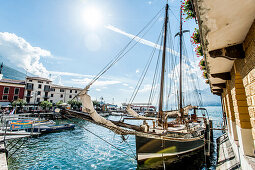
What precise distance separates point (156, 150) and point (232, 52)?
786 centimetres

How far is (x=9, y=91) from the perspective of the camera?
36.6 m

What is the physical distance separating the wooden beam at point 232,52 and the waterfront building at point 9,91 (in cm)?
5036

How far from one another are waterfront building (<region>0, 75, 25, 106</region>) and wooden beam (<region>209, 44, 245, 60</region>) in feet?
165

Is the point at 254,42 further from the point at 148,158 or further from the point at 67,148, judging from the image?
the point at 67,148

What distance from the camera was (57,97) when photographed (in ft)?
166

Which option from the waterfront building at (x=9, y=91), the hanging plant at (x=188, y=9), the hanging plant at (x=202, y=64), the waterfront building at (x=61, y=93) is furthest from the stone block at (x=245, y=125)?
the waterfront building at (x=61, y=93)

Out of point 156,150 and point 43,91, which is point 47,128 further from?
point 43,91

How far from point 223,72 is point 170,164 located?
7.45 m

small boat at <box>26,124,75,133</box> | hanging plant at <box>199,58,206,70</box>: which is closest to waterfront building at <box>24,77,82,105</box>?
small boat at <box>26,124,75,133</box>

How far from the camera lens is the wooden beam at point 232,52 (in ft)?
9.38

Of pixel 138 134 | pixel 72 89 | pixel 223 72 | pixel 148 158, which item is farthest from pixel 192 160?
pixel 72 89

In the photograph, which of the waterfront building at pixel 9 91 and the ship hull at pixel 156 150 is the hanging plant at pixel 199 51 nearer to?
the ship hull at pixel 156 150

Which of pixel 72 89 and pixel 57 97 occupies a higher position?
pixel 72 89

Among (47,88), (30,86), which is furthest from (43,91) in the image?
(30,86)
